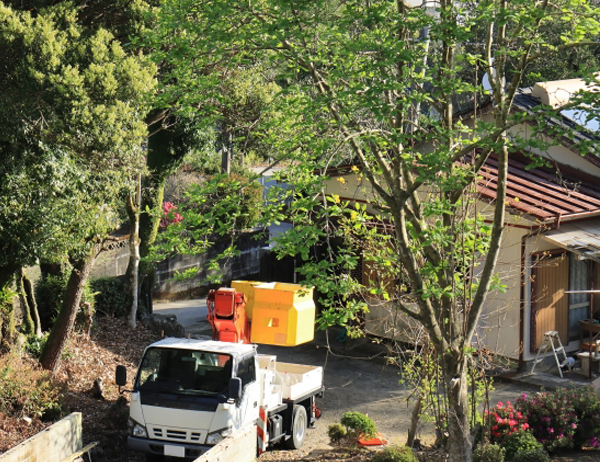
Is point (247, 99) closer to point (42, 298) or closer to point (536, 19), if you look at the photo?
point (42, 298)

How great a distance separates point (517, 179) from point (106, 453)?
11426 millimetres

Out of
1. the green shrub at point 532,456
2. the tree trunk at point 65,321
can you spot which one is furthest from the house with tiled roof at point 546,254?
the tree trunk at point 65,321

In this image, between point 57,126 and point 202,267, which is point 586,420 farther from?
point 202,267

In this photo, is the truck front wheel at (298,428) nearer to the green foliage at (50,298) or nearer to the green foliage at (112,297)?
the green foliage at (50,298)

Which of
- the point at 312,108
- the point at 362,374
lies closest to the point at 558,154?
the point at 362,374

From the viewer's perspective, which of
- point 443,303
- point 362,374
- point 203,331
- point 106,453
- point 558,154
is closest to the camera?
point 443,303

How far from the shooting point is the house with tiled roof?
16.3 meters

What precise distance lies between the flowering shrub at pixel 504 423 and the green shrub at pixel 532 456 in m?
Result: 0.69

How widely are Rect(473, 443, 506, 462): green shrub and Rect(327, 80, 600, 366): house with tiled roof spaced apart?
4872mm

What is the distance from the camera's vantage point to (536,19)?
8477mm

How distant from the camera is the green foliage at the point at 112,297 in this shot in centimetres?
1895

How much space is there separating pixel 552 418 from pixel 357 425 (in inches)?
125

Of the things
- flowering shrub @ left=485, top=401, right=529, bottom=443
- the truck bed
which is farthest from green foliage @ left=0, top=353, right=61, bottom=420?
flowering shrub @ left=485, top=401, right=529, bottom=443

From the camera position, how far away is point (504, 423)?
39.6 feet
